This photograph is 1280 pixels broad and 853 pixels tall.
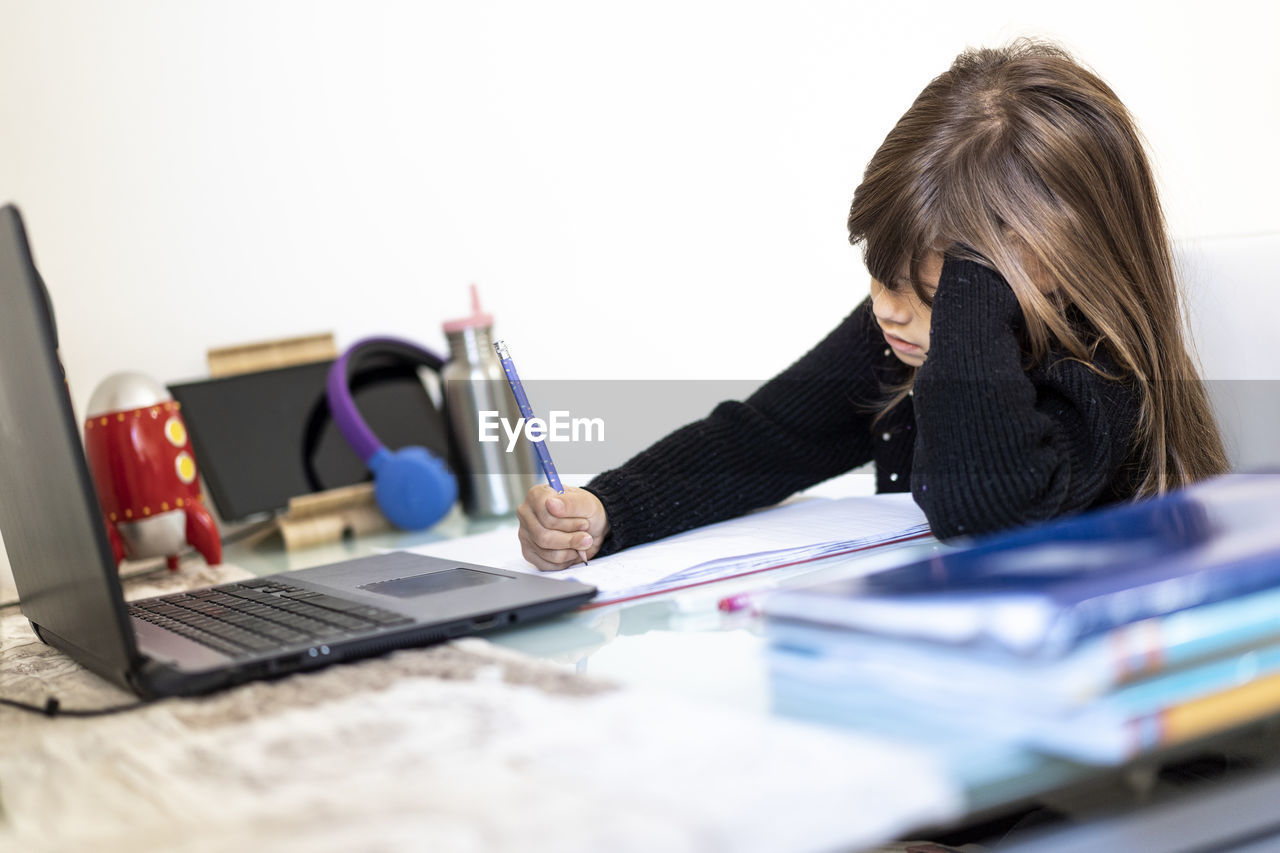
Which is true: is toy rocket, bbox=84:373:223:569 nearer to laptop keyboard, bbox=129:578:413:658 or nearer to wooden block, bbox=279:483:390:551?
wooden block, bbox=279:483:390:551

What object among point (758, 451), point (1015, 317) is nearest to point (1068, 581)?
point (1015, 317)

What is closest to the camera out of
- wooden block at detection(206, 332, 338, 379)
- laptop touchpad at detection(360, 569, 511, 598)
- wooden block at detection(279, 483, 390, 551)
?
laptop touchpad at detection(360, 569, 511, 598)

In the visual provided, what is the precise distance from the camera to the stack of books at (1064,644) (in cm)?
39

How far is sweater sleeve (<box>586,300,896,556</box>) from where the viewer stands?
92cm

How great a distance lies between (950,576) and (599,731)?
0.53ft

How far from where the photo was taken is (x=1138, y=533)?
516 millimetres

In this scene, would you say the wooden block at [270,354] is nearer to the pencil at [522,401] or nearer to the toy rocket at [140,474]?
the toy rocket at [140,474]

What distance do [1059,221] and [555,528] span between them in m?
0.43

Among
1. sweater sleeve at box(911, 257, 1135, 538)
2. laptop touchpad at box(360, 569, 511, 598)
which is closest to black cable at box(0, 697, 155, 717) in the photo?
laptop touchpad at box(360, 569, 511, 598)

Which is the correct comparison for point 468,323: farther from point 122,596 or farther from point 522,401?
point 122,596

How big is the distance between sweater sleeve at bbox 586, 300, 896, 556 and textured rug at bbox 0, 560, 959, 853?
1.18ft

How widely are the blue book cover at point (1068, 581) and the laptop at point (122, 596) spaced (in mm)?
218

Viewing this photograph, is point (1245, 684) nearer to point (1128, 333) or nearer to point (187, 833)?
point (187, 833)

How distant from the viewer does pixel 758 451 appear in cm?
102
